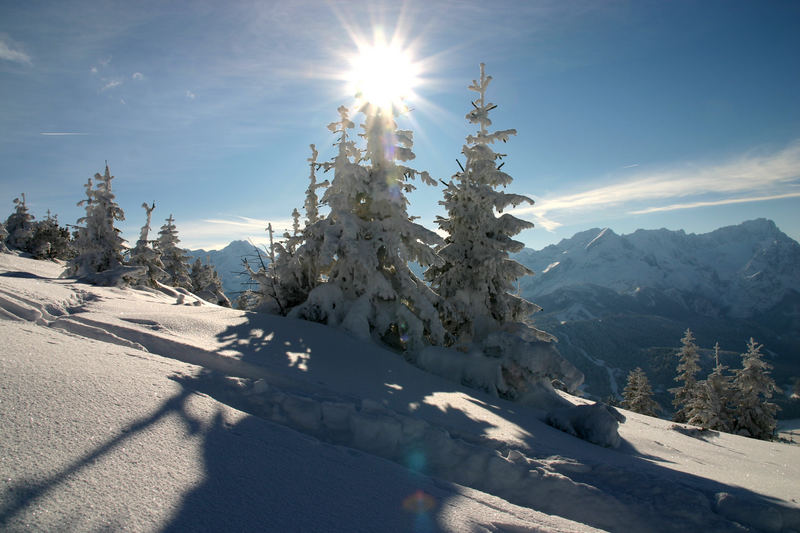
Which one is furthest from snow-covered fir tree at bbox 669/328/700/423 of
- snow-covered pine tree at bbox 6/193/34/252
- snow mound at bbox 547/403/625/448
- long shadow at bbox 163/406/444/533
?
snow-covered pine tree at bbox 6/193/34/252

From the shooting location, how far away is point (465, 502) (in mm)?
3508

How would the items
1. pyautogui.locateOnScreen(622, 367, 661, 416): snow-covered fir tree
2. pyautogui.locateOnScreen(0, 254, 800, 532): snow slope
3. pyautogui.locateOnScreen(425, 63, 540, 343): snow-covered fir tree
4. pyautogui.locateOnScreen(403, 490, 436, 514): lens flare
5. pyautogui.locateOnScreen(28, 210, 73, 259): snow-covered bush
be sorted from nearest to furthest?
1. pyautogui.locateOnScreen(0, 254, 800, 532): snow slope
2. pyautogui.locateOnScreen(403, 490, 436, 514): lens flare
3. pyautogui.locateOnScreen(425, 63, 540, 343): snow-covered fir tree
4. pyautogui.locateOnScreen(622, 367, 661, 416): snow-covered fir tree
5. pyautogui.locateOnScreen(28, 210, 73, 259): snow-covered bush

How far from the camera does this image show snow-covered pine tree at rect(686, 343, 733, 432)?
2627 centimetres

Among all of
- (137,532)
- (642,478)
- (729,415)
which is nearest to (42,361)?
(137,532)

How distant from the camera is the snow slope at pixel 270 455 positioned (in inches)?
101

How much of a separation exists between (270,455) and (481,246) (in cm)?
1230

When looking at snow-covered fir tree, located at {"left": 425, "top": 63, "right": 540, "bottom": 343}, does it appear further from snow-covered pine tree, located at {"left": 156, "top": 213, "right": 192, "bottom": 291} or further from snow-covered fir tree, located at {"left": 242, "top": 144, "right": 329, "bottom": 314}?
snow-covered pine tree, located at {"left": 156, "top": 213, "right": 192, "bottom": 291}

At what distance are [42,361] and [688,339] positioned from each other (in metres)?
38.5

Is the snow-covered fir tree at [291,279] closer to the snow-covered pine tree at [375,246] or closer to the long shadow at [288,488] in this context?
the snow-covered pine tree at [375,246]

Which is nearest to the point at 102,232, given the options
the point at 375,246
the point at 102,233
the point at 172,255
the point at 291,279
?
the point at 102,233

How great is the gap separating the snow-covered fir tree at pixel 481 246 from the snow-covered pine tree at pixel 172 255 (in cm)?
3013

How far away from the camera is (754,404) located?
86.2 feet

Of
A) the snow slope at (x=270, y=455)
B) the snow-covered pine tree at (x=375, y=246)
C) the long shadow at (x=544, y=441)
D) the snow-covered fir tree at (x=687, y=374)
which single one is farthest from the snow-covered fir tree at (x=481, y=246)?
the snow-covered fir tree at (x=687, y=374)

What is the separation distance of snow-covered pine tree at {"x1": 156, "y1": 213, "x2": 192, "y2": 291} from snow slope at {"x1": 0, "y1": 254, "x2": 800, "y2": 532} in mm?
30515
